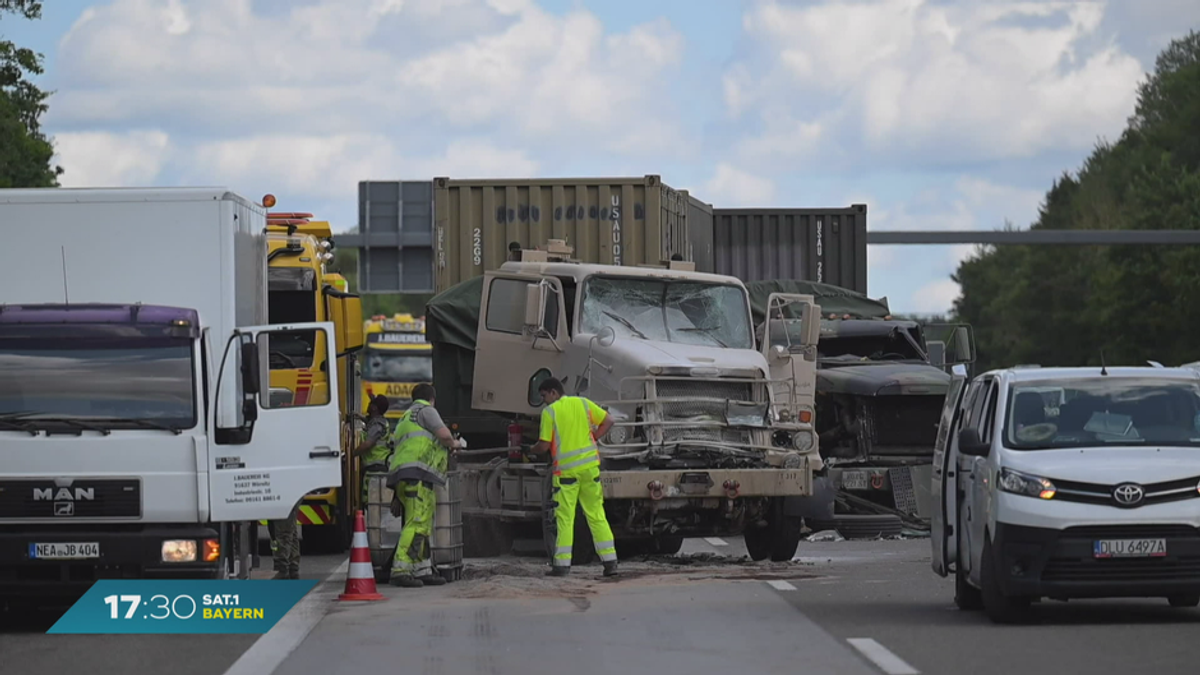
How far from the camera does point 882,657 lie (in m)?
11.3

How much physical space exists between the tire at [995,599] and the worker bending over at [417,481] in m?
5.38

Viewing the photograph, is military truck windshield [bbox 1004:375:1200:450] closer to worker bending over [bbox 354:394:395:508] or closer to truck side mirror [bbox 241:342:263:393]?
truck side mirror [bbox 241:342:263:393]

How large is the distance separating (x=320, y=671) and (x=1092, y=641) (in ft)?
15.0

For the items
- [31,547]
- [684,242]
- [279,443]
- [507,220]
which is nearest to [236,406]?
[279,443]

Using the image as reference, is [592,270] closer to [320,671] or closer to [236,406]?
[236,406]

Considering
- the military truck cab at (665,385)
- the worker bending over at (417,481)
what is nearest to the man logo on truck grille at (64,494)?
the worker bending over at (417,481)

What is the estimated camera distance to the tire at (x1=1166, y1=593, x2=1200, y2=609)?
12.9 metres

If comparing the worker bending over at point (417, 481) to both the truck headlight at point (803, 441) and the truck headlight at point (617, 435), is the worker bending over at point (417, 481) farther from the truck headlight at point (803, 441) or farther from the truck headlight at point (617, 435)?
the truck headlight at point (803, 441)

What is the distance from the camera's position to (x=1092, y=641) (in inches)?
469

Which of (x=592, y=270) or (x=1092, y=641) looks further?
(x=592, y=270)

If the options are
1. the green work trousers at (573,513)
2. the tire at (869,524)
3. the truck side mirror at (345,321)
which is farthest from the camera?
the tire at (869,524)

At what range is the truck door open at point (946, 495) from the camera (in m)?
14.3

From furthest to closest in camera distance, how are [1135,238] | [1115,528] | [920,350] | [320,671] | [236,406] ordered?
1. [1135,238]
2. [920,350]
3. [236,406]
4. [1115,528]
5. [320,671]

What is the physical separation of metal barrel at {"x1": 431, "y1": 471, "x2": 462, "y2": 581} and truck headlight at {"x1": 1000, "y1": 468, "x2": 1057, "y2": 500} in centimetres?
576
